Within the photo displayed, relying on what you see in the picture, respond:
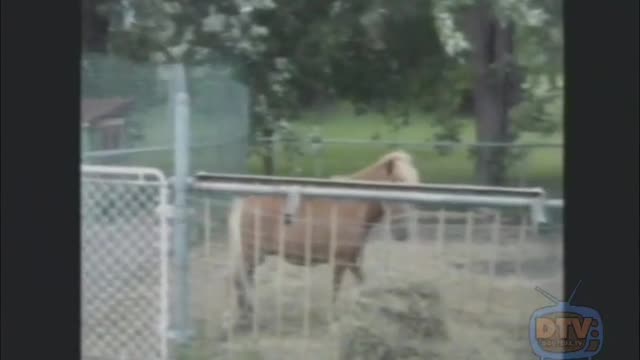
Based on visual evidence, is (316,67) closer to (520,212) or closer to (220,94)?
(220,94)

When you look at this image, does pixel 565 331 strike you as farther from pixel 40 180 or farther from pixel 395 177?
pixel 40 180

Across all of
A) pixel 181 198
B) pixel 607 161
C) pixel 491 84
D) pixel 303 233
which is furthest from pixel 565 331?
pixel 181 198

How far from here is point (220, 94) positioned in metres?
1.22

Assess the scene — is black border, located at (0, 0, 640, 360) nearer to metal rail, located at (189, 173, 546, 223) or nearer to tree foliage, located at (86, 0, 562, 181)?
tree foliage, located at (86, 0, 562, 181)

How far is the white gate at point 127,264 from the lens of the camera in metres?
1.17

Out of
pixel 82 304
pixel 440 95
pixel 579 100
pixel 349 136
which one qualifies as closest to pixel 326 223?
pixel 349 136

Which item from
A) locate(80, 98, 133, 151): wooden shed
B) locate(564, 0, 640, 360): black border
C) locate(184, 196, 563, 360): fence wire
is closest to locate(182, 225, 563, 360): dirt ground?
locate(184, 196, 563, 360): fence wire

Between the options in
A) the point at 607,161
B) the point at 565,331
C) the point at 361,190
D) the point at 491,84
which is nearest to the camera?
the point at 607,161

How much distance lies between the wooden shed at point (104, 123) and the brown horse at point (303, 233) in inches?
8.8

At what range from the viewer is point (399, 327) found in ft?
3.83

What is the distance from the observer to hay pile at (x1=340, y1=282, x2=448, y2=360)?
114cm

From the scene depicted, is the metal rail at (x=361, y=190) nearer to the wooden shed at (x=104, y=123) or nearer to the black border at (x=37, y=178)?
the wooden shed at (x=104, y=123)

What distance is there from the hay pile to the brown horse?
0.06 metres

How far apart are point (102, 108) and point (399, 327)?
1.81ft
